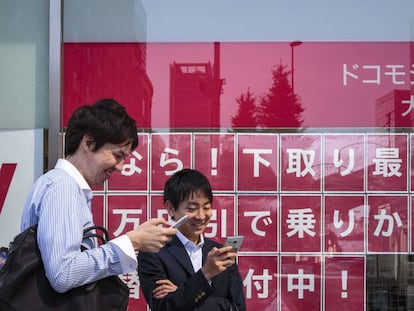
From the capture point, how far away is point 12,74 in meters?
3.57

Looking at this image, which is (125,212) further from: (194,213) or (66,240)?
(66,240)

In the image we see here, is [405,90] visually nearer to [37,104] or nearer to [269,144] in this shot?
[269,144]

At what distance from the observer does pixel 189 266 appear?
2.30 meters

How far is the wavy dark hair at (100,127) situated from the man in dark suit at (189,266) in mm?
535

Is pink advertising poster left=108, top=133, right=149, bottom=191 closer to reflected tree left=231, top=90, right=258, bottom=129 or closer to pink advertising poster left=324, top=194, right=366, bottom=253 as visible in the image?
reflected tree left=231, top=90, right=258, bottom=129

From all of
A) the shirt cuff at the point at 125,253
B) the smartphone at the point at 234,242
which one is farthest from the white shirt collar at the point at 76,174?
the smartphone at the point at 234,242

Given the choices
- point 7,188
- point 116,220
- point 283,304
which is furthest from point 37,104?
point 283,304

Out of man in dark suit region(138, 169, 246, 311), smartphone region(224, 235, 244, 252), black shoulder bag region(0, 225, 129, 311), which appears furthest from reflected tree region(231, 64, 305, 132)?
black shoulder bag region(0, 225, 129, 311)

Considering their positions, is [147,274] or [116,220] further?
[116,220]

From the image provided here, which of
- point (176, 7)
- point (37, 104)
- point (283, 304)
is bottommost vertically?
point (283, 304)

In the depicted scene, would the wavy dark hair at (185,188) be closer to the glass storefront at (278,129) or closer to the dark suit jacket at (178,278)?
the dark suit jacket at (178,278)

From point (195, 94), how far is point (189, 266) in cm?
143

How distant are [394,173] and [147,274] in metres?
1.75

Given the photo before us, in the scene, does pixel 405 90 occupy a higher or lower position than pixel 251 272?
higher
